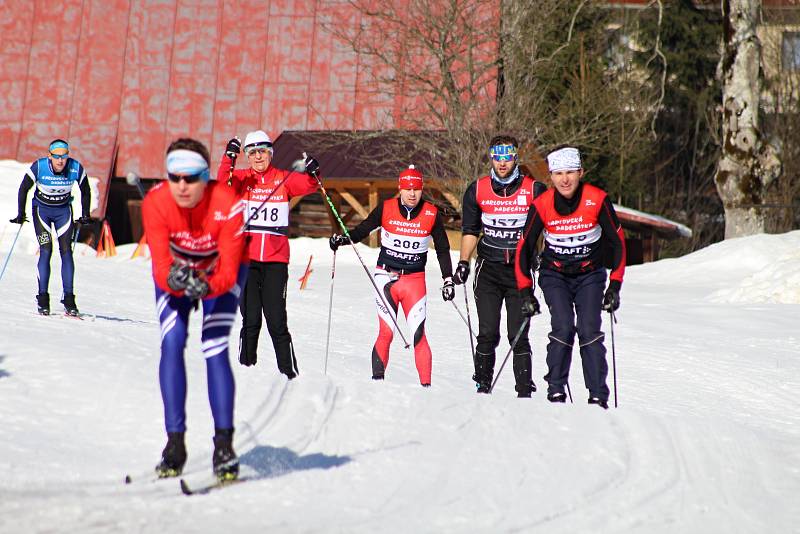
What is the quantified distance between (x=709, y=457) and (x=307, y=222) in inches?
968

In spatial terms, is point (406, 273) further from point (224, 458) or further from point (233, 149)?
point (224, 458)

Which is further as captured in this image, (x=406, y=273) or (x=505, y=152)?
(x=406, y=273)

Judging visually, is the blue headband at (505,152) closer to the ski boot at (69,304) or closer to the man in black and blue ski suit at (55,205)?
the man in black and blue ski suit at (55,205)

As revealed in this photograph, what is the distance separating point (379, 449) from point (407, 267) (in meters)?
3.22

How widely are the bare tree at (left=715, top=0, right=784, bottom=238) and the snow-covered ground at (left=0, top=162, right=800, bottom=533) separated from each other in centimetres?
1237

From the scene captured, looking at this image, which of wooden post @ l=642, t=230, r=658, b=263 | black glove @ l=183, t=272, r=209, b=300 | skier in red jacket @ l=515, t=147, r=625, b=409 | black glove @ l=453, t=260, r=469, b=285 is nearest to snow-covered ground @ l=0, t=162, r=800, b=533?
skier in red jacket @ l=515, t=147, r=625, b=409

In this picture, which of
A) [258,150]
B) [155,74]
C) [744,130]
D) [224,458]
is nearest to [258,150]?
[258,150]

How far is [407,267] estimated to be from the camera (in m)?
9.57

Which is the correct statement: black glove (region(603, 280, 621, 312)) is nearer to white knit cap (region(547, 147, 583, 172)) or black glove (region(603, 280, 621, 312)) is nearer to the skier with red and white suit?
white knit cap (region(547, 147, 583, 172))

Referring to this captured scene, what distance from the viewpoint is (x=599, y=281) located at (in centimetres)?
834

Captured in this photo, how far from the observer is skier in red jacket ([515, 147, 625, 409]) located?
8234 mm

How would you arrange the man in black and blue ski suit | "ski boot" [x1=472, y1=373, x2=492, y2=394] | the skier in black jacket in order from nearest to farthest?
the skier in black jacket
"ski boot" [x1=472, y1=373, x2=492, y2=394]
the man in black and blue ski suit

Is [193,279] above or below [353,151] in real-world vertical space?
below

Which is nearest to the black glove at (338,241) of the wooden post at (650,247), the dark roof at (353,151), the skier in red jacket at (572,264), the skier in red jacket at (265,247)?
the skier in red jacket at (265,247)
